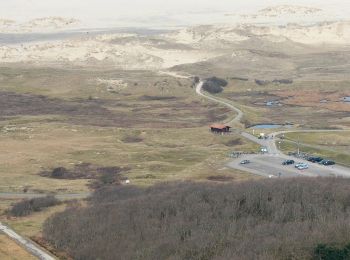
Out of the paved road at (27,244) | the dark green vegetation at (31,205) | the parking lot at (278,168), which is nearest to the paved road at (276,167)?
the parking lot at (278,168)

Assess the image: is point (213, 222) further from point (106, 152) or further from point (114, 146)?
point (114, 146)

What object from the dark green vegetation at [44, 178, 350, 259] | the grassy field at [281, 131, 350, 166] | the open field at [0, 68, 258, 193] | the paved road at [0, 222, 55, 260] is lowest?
the open field at [0, 68, 258, 193]

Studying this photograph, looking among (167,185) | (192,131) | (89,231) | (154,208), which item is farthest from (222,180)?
(192,131)

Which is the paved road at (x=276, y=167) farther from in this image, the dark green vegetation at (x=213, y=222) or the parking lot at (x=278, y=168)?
the dark green vegetation at (x=213, y=222)

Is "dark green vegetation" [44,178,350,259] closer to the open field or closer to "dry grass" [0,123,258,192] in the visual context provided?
"dry grass" [0,123,258,192]

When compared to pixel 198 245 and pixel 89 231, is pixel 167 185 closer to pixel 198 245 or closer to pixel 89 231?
pixel 89 231

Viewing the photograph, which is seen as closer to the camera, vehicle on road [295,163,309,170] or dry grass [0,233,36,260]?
dry grass [0,233,36,260]

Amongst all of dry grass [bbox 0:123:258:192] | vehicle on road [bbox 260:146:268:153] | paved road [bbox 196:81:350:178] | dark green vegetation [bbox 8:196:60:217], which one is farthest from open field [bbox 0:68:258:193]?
dark green vegetation [bbox 8:196:60:217]
